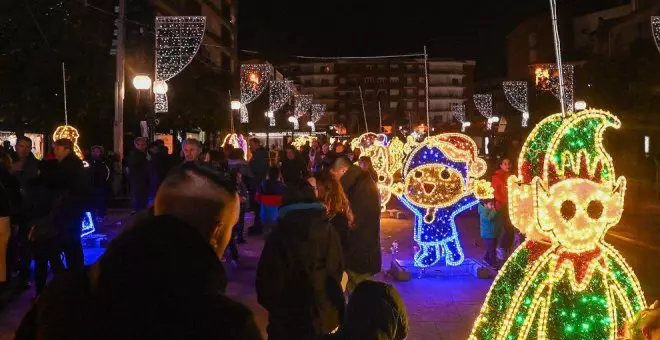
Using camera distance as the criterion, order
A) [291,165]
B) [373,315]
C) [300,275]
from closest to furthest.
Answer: [373,315], [300,275], [291,165]

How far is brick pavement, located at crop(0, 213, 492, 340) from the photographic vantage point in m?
6.70

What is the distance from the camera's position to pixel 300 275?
412 cm

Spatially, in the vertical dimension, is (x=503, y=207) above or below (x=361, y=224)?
below

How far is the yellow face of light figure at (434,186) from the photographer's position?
916 centimetres

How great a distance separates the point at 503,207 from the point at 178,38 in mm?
9492

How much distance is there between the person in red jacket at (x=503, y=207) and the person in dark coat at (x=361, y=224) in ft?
11.0

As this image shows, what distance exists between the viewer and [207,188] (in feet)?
6.29

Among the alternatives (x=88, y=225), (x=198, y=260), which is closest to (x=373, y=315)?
(x=198, y=260)

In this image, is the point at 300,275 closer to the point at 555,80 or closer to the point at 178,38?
the point at 178,38

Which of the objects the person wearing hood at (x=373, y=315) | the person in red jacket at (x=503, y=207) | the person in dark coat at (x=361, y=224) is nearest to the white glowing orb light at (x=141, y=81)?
the person in red jacket at (x=503, y=207)

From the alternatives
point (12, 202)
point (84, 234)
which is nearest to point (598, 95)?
point (84, 234)

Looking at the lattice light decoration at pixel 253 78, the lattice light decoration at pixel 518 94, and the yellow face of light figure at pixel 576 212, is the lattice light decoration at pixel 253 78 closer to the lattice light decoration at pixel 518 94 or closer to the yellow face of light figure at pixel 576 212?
the lattice light decoration at pixel 518 94

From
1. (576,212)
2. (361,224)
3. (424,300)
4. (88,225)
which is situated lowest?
(424,300)

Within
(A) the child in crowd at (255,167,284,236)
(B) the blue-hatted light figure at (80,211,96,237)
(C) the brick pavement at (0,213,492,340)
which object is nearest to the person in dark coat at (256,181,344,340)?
(C) the brick pavement at (0,213,492,340)
